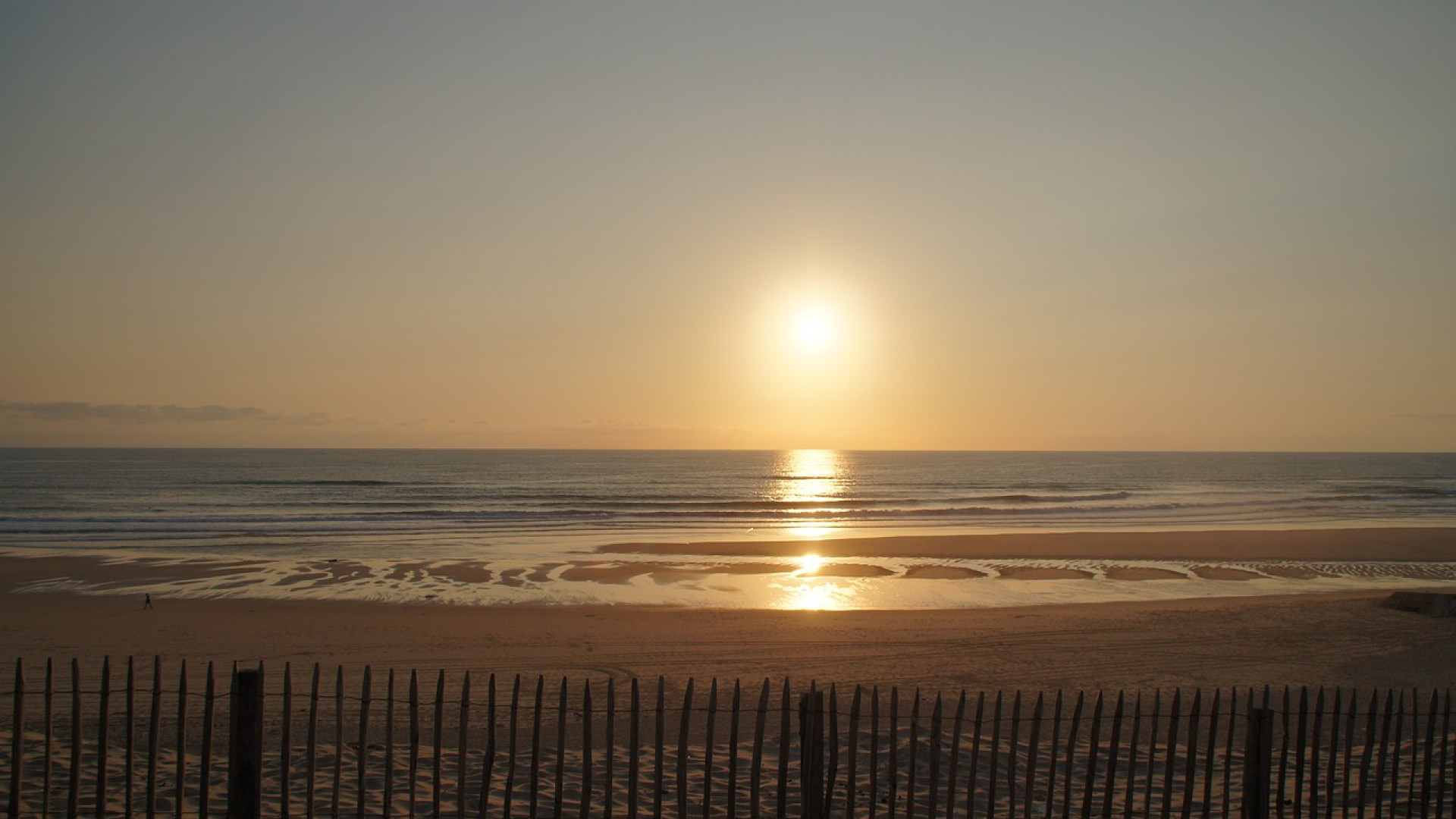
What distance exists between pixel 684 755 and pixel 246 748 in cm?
282

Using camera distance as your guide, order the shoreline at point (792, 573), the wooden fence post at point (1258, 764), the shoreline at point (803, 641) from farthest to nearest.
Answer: the shoreline at point (792, 573)
the shoreline at point (803, 641)
the wooden fence post at point (1258, 764)

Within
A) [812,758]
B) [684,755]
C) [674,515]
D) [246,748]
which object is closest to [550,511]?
[674,515]

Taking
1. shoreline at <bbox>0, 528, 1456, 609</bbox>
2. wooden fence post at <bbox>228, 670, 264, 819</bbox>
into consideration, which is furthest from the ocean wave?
wooden fence post at <bbox>228, 670, 264, 819</bbox>

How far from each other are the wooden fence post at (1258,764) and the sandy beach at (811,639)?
570 centimetres

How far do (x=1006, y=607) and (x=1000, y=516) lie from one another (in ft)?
101

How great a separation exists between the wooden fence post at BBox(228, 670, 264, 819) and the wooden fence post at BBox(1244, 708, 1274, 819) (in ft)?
21.4

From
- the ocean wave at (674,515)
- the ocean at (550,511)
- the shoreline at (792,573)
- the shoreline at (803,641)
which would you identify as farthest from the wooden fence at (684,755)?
the ocean wave at (674,515)

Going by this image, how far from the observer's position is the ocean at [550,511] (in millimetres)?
29719

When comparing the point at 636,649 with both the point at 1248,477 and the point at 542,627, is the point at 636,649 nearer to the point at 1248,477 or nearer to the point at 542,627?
the point at 542,627

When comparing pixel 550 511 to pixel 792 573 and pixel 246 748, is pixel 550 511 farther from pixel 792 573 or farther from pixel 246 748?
pixel 246 748

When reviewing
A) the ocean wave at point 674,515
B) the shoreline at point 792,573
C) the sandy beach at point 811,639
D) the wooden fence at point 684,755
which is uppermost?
the wooden fence at point 684,755

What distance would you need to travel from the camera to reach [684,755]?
613cm

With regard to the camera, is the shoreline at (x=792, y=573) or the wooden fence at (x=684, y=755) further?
the shoreline at (x=792, y=573)

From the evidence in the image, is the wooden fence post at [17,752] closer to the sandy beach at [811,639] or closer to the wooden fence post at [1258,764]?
the sandy beach at [811,639]
